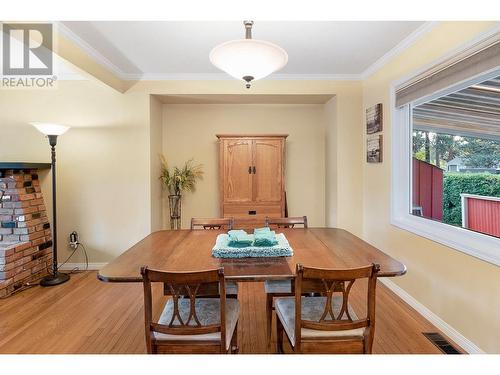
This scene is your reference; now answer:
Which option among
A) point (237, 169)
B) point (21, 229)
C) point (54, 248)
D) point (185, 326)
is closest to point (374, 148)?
point (237, 169)

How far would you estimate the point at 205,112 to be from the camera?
4.25 m

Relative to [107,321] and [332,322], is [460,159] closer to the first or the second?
[332,322]

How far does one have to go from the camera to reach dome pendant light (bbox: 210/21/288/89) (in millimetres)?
1707

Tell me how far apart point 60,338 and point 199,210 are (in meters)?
2.37

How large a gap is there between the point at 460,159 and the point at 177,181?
3.21 m

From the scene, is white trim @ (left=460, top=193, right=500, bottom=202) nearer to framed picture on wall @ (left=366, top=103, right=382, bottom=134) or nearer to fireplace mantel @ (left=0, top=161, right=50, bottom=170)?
framed picture on wall @ (left=366, top=103, right=382, bottom=134)

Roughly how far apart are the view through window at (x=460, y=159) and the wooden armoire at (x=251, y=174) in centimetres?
155

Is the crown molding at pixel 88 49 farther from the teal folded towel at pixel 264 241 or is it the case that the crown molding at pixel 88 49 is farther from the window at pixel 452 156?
the window at pixel 452 156

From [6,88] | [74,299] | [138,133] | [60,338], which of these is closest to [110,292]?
[74,299]

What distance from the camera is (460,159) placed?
7.76ft

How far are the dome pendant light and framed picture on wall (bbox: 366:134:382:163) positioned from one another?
6.16 feet

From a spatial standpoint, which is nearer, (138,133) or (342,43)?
(342,43)

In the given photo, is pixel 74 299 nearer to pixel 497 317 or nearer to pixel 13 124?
pixel 13 124
